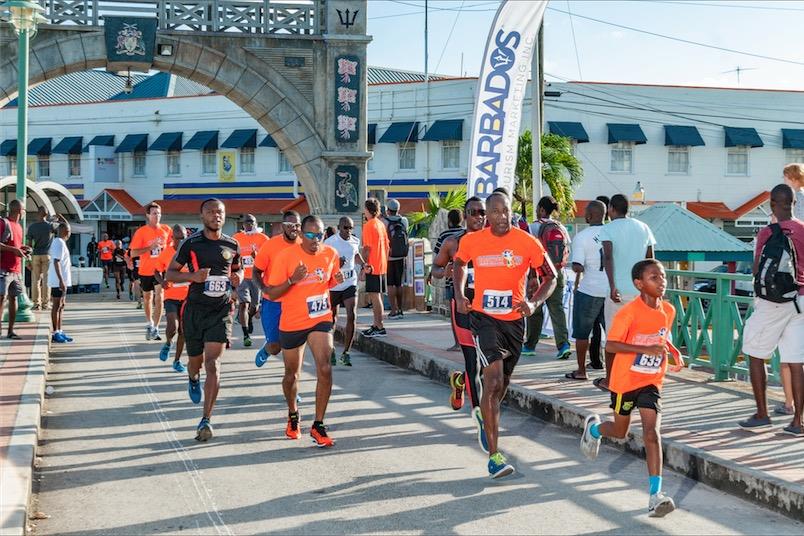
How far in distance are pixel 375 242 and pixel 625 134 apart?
92.8 feet

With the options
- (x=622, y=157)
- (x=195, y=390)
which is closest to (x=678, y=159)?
Result: (x=622, y=157)

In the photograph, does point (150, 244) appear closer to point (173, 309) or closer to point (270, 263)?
point (173, 309)

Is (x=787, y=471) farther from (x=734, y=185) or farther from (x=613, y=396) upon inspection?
(x=734, y=185)

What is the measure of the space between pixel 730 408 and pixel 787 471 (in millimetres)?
2413

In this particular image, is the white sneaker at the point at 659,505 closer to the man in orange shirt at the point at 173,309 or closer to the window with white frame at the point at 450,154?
the man in orange shirt at the point at 173,309

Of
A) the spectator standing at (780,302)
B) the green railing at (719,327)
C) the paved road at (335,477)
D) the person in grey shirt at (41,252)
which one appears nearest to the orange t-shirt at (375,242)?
the paved road at (335,477)

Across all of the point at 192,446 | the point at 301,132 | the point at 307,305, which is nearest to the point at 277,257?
the point at 307,305

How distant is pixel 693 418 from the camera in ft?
28.8

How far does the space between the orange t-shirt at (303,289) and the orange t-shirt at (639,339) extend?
2.68m

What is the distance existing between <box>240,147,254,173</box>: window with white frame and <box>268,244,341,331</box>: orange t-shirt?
39382mm

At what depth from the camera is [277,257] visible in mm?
8625

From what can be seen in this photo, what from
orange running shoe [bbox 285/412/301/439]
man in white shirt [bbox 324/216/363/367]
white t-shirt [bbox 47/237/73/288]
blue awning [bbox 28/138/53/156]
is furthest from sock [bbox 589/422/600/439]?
blue awning [bbox 28/138/53/156]

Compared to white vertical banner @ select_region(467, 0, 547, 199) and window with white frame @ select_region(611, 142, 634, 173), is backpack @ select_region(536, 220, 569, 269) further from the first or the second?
window with white frame @ select_region(611, 142, 634, 173)

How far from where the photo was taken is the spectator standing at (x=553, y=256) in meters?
11.6
